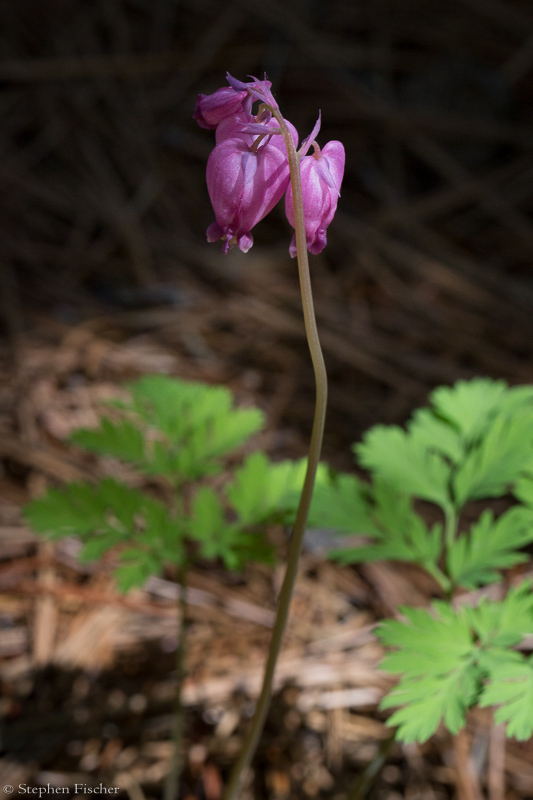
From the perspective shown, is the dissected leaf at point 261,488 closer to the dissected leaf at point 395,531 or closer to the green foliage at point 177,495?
the green foliage at point 177,495

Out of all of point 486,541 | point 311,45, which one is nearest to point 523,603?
point 486,541

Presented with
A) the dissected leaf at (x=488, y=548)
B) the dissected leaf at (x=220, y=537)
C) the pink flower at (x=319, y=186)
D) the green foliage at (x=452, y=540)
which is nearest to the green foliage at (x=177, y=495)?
the dissected leaf at (x=220, y=537)

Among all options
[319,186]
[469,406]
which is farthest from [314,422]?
[469,406]

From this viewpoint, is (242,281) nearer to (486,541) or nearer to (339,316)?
(339,316)

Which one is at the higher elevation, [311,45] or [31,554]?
[311,45]

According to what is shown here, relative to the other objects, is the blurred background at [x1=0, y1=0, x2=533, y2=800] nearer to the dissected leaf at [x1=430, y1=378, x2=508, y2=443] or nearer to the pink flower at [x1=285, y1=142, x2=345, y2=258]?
the dissected leaf at [x1=430, y1=378, x2=508, y2=443]
